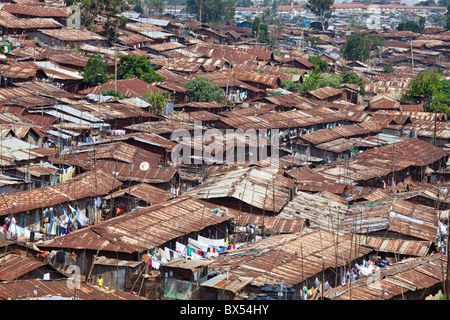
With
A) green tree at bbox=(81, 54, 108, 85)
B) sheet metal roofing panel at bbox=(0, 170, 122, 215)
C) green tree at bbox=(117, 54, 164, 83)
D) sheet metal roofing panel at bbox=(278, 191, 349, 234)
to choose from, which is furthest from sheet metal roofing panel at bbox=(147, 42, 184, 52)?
sheet metal roofing panel at bbox=(278, 191, 349, 234)

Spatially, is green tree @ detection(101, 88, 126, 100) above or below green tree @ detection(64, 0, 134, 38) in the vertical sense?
below

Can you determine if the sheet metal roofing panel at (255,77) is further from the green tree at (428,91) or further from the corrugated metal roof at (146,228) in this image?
the corrugated metal roof at (146,228)

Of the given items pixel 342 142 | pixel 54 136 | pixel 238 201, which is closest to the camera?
pixel 238 201

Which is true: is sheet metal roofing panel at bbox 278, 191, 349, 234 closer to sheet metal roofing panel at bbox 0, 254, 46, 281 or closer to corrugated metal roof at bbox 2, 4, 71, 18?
sheet metal roofing panel at bbox 0, 254, 46, 281

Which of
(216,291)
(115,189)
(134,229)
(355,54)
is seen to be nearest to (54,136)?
(115,189)

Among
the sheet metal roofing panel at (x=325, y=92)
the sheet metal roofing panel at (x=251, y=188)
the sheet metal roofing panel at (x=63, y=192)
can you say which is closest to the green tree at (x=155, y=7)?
the sheet metal roofing panel at (x=325, y=92)

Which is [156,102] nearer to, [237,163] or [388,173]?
[237,163]

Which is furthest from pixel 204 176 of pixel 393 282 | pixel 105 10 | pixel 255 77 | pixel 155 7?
pixel 155 7
